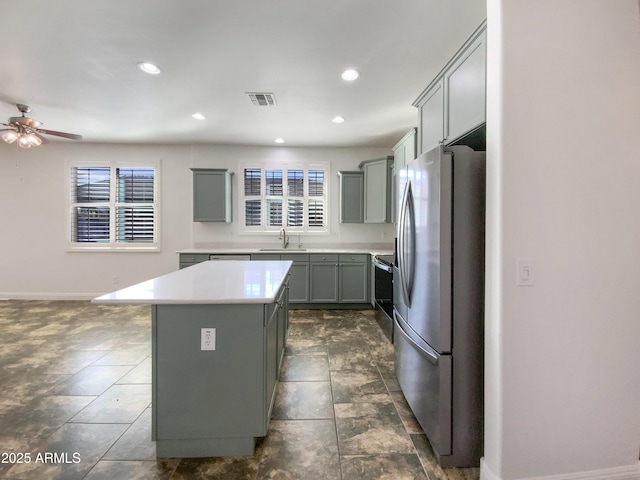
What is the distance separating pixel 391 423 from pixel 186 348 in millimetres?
1398

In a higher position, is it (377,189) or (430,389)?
(377,189)

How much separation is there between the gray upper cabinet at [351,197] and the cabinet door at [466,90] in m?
2.78

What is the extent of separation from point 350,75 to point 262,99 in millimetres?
1093

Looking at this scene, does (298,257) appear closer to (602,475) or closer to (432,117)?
(432,117)

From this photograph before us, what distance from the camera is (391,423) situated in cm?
192

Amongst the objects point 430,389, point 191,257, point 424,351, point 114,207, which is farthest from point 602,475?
point 114,207

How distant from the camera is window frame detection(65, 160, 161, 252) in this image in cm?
515

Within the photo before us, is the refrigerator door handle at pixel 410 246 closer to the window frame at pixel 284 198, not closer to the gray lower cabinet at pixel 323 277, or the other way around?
the gray lower cabinet at pixel 323 277

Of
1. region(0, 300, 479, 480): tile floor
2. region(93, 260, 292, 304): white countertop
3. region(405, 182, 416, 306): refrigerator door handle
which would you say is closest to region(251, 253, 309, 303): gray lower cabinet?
region(0, 300, 479, 480): tile floor

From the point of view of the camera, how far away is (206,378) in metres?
1.60

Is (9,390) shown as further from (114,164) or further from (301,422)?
(114,164)

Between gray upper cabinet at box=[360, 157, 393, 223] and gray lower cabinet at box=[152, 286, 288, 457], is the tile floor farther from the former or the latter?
gray upper cabinet at box=[360, 157, 393, 223]

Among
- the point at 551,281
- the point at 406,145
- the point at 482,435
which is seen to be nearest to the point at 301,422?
the point at 482,435

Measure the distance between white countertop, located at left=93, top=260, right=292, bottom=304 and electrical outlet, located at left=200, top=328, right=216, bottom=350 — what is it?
180mm
